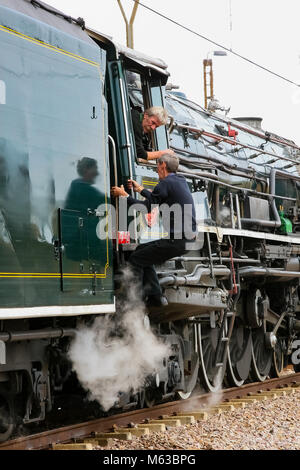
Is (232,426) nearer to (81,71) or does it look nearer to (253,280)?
(253,280)

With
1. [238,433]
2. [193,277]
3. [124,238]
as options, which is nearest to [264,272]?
[193,277]

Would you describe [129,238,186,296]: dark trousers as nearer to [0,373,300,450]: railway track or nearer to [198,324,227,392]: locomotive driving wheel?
[0,373,300,450]: railway track

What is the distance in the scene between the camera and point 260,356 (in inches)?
464

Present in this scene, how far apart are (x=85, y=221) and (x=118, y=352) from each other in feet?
4.75

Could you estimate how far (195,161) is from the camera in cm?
957

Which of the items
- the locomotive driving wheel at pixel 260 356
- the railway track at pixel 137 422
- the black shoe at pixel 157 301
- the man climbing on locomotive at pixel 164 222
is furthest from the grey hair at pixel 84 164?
the locomotive driving wheel at pixel 260 356

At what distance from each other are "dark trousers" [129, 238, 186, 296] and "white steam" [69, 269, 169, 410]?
99 millimetres

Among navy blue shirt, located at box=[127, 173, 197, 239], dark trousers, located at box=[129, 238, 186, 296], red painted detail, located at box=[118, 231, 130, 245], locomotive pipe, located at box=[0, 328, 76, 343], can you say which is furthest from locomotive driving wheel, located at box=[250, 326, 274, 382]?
locomotive pipe, located at box=[0, 328, 76, 343]

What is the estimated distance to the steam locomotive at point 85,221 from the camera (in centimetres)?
590

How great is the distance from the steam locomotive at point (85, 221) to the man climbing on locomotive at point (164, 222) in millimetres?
174

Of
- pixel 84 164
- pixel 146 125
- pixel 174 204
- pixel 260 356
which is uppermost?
pixel 146 125

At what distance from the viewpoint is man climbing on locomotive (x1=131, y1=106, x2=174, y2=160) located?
7785 mm

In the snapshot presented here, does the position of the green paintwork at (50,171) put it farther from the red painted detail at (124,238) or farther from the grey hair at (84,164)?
the red painted detail at (124,238)

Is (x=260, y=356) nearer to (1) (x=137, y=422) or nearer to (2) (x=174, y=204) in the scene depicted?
(1) (x=137, y=422)
